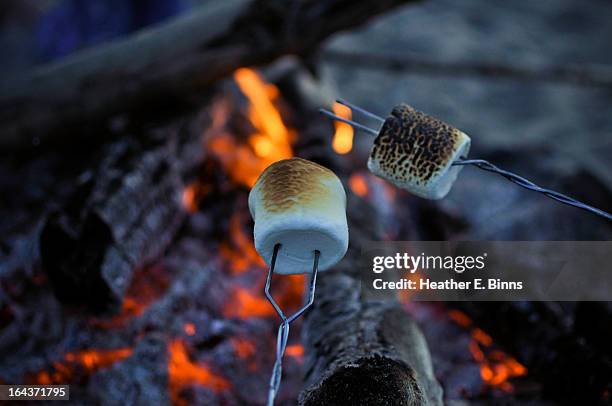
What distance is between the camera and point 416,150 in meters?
1.28

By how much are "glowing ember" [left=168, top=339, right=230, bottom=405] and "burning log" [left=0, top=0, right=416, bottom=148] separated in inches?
52.5

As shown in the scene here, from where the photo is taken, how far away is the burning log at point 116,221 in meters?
1.85

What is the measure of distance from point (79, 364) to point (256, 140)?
5.10 ft

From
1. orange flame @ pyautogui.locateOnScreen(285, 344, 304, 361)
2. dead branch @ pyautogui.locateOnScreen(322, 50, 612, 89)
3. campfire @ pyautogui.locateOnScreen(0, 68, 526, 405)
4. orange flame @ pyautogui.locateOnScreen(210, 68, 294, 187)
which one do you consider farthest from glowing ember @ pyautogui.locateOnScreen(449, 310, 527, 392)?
dead branch @ pyautogui.locateOnScreen(322, 50, 612, 89)

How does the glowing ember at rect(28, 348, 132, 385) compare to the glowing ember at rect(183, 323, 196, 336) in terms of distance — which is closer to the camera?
the glowing ember at rect(28, 348, 132, 385)

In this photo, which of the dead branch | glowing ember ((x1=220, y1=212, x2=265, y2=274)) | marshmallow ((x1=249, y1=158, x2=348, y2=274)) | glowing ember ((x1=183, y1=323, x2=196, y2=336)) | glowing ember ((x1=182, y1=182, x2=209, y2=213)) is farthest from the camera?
the dead branch

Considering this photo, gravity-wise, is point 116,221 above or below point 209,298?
above

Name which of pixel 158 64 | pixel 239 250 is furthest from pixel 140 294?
pixel 158 64

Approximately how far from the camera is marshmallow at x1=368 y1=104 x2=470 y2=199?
49.8 inches

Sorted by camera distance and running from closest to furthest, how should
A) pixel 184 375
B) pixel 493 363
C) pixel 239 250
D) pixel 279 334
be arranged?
pixel 279 334 → pixel 184 375 → pixel 493 363 → pixel 239 250

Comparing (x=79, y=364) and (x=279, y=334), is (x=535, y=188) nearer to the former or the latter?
(x=279, y=334)

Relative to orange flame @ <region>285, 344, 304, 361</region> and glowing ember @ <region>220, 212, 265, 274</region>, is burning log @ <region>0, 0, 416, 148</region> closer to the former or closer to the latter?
glowing ember @ <region>220, 212, 265, 274</region>

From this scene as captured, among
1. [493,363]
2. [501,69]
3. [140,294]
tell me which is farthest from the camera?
[501,69]

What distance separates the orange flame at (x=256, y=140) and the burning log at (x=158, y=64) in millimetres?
194
